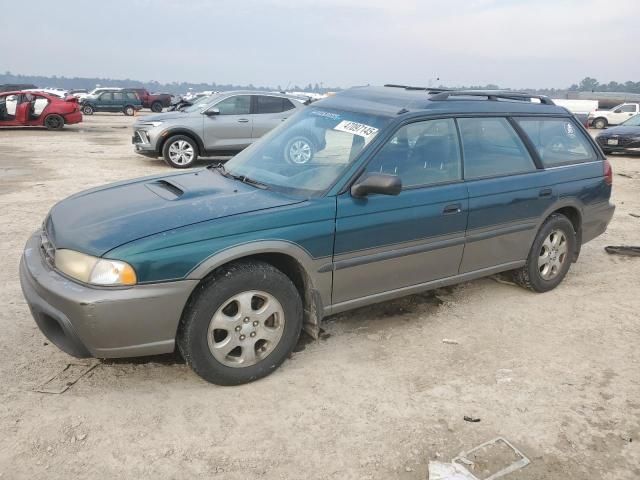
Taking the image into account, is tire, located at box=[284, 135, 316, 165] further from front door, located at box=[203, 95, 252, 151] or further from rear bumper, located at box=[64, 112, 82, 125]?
rear bumper, located at box=[64, 112, 82, 125]

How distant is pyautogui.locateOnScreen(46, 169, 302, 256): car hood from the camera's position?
2959 mm

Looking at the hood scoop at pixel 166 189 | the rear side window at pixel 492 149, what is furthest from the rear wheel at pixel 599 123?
the hood scoop at pixel 166 189

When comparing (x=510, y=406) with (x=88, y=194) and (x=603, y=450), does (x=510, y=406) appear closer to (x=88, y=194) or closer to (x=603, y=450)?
(x=603, y=450)

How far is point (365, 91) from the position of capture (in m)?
4.43

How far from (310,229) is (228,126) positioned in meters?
8.64

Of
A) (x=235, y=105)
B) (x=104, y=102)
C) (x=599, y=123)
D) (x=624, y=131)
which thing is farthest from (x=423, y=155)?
(x=104, y=102)

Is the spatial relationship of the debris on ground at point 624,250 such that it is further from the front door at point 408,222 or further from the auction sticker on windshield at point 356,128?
the auction sticker on windshield at point 356,128

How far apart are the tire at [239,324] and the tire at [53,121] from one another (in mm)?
18323

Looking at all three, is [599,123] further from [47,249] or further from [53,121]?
[47,249]

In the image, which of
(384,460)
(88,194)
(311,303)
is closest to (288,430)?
(384,460)

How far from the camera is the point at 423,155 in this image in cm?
384

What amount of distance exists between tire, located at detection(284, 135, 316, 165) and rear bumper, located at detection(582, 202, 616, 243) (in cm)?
270

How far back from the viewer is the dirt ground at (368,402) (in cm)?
262

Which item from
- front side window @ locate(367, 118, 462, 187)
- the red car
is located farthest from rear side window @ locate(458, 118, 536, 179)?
the red car
